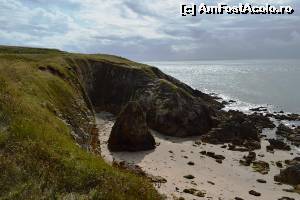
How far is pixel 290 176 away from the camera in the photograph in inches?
1861

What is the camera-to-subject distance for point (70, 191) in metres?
16.4

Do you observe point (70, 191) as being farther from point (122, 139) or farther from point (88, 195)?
point (122, 139)

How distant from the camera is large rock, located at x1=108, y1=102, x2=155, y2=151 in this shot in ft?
178

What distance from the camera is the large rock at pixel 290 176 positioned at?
1841 inches

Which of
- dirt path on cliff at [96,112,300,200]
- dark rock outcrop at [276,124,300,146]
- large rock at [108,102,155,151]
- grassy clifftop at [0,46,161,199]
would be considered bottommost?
dark rock outcrop at [276,124,300,146]

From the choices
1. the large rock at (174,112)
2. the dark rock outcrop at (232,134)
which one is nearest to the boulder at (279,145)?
the dark rock outcrop at (232,134)

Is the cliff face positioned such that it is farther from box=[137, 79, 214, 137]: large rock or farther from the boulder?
the boulder

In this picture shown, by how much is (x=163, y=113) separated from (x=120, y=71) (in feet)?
70.1

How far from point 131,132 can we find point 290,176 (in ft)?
69.3

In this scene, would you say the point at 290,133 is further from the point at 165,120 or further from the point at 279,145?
the point at 165,120

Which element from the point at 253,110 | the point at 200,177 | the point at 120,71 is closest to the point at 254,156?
the point at 200,177

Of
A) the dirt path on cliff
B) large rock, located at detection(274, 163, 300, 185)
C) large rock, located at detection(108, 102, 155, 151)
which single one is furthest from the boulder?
large rock, located at detection(108, 102, 155, 151)

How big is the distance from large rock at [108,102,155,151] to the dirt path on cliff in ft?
4.69

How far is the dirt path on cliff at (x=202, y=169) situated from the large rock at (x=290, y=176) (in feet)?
3.89
